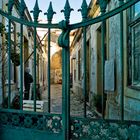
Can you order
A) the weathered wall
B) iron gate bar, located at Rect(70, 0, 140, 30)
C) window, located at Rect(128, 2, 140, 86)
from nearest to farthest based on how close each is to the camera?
iron gate bar, located at Rect(70, 0, 140, 30) → the weathered wall → window, located at Rect(128, 2, 140, 86)

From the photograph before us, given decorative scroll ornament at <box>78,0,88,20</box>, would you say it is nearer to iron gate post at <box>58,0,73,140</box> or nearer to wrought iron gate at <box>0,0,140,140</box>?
wrought iron gate at <box>0,0,140,140</box>

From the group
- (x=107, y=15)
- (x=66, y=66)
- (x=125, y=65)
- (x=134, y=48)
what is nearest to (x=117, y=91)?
(x=125, y=65)

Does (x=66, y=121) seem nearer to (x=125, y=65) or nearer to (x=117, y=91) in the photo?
(x=125, y=65)

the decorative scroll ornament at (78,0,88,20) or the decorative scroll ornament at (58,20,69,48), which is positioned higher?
the decorative scroll ornament at (78,0,88,20)

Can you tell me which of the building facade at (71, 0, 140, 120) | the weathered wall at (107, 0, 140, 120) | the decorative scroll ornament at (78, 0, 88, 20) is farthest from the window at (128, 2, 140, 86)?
the decorative scroll ornament at (78, 0, 88, 20)

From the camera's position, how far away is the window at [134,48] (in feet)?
16.9

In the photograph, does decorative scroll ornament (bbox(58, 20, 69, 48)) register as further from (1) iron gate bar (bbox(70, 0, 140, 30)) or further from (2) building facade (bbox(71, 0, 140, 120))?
(2) building facade (bbox(71, 0, 140, 120))

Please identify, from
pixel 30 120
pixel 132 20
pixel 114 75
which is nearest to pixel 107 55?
pixel 114 75

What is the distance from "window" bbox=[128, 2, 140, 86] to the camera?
202 inches

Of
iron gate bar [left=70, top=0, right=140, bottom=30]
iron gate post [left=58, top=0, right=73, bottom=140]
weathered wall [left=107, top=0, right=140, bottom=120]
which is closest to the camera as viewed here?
iron gate bar [left=70, top=0, right=140, bottom=30]

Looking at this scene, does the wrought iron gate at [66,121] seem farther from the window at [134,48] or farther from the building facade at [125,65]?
the window at [134,48]

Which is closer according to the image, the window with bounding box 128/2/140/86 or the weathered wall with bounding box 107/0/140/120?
the weathered wall with bounding box 107/0/140/120

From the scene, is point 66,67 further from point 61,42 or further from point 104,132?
point 104,132

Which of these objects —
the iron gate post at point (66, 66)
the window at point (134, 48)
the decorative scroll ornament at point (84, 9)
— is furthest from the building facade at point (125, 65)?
the iron gate post at point (66, 66)
